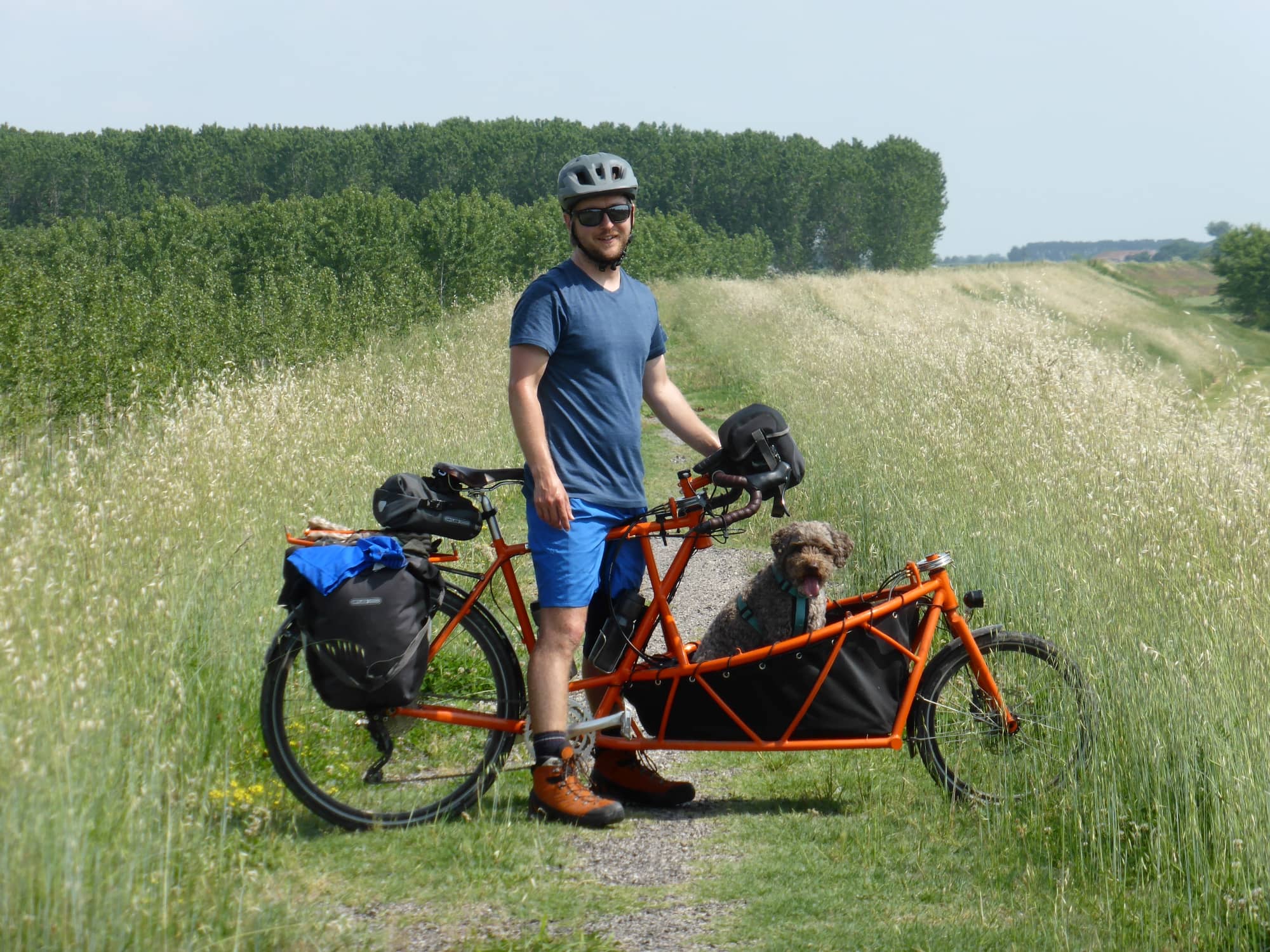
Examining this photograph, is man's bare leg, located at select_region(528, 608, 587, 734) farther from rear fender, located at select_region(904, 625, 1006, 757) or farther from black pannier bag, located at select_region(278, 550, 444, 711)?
rear fender, located at select_region(904, 625, 1006, 757)

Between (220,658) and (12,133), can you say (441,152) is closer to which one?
(12,133)

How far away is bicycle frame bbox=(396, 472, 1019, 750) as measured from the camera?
412cm

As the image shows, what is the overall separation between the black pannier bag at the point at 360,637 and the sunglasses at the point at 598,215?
1273mm

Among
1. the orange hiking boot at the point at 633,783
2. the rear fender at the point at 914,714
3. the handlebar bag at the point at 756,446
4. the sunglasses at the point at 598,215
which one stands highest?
the sunglasses at the point at 598,215

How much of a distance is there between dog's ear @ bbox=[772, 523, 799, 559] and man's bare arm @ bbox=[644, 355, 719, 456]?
1.42 ft

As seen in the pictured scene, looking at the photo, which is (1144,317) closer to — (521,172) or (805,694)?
(805,694)

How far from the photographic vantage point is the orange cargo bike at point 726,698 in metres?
4.12

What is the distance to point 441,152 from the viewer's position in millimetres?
113438

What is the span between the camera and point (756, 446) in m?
3.96

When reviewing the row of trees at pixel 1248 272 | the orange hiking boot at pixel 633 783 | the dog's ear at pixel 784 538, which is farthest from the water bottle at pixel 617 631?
the row of trees at pixel 1248 272

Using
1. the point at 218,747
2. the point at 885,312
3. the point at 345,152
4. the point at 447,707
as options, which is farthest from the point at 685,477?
the point at 345,152

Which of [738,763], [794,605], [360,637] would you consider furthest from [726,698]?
[360,637]

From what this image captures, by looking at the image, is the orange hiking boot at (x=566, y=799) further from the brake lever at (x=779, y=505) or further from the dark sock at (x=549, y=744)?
the brake lever at (x=779, y=505)

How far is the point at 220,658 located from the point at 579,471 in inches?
57.7
